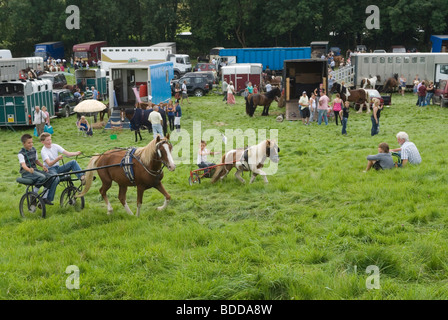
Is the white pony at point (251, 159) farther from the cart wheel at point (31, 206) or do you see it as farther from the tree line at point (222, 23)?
the tree line at point (222, 23)

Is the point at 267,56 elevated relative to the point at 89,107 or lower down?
elevated

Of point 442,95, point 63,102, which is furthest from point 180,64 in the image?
point 442,95

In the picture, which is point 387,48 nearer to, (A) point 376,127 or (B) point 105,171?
(A) point 376,127

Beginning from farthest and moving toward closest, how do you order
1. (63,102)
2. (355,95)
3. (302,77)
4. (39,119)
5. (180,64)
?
(180,64) < (63,102) < (302,77) < (355,95) < (39,119)

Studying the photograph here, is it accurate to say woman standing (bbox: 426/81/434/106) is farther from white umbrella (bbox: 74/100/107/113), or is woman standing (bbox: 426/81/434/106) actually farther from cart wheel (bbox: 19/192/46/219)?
cart wheel (bbox: 19/192/46/219)

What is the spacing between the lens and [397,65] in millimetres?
34438

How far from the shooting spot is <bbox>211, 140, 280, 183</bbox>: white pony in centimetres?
1139

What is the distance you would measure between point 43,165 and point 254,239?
187 inches

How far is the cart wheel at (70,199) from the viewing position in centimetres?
1077

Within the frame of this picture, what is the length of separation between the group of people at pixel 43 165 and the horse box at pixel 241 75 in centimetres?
2565

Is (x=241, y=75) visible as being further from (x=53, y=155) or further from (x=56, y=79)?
(x=53, y=155)

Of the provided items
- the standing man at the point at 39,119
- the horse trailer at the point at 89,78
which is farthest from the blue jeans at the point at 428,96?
the horse trailer at the point at 89,78

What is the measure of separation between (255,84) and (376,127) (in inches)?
Result: 714

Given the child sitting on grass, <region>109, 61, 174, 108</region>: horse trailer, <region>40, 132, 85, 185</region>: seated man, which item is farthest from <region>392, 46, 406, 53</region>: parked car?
<region>40, 132, 85, 185</region>: seated man
